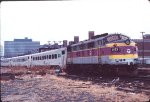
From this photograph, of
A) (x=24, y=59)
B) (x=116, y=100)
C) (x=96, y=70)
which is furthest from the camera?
(x=24, y=59)

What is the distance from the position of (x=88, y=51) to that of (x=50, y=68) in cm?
1611

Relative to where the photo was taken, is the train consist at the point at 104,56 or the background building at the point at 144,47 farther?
the background building at the point at 144,47

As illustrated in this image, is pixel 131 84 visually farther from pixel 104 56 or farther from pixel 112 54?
pixel 104 56

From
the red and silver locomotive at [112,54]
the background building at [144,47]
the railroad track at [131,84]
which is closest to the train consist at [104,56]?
the red and silver locomotive at [112,54]

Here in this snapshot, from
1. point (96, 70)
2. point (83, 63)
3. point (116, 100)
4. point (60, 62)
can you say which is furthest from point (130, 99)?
point (60, 62)

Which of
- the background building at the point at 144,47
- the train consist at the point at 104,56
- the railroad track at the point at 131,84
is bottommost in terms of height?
the railroad track at the point at 131,84

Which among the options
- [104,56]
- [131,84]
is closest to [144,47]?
[104,56]

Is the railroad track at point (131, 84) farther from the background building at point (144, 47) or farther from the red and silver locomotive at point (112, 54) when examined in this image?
the background building at point (144, 47)

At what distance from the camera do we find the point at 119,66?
866 inches

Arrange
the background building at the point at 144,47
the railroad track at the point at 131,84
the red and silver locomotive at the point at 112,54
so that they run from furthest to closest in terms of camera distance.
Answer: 1. the background building at the point at 144,47
2. the red and silver locomotive at the point at 112,54
3. the railroad track at the point at 131,84

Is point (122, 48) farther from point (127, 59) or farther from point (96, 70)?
point (96, 70)

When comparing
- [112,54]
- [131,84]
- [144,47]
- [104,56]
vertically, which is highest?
[144,47]

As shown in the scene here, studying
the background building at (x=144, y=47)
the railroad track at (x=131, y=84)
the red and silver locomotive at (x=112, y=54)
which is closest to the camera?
the railroad track at (x=131, y=84)

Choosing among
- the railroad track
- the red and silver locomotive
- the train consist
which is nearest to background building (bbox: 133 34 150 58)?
the train consist
